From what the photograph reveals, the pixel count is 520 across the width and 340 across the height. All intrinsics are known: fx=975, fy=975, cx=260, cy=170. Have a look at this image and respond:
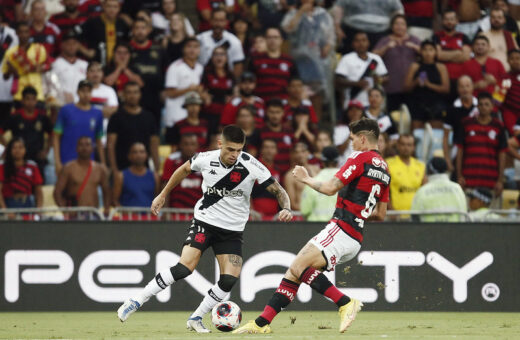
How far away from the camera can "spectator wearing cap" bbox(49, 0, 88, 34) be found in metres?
17.9

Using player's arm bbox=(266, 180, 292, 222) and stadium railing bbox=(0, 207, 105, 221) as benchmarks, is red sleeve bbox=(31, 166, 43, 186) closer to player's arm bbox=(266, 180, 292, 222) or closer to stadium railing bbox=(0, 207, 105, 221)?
stadium railing bbox=(0, 207, 105, 221)

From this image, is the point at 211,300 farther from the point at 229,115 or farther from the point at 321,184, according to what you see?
the point at 229,115

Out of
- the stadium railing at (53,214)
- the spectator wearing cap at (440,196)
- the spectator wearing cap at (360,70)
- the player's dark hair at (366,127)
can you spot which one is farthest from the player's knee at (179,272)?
the spectator wearing cap at (360,70)

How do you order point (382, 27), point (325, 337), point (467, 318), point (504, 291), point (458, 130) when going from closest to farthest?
point (325, 337)
point (467, 318)
point (504, 291)
point (458, 130)
point (382, 27)

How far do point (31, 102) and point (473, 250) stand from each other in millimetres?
7427

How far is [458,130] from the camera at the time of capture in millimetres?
16766

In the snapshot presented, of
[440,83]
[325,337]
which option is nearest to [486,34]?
[440,83]

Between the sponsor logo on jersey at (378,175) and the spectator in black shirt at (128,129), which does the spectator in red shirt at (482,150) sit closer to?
the spectator in black shirt at (128,129)

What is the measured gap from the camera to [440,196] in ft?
44.5

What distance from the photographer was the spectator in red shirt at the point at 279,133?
1587 centimetres

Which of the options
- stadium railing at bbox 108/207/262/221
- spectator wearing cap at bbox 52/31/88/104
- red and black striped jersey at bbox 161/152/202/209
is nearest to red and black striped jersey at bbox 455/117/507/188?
stadium railing at bbox 108/207/262/221

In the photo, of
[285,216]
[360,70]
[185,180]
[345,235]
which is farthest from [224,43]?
[345,235]

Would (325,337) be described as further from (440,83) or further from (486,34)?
(486,34)

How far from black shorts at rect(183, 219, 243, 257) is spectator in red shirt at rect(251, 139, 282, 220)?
4909 millimetres
